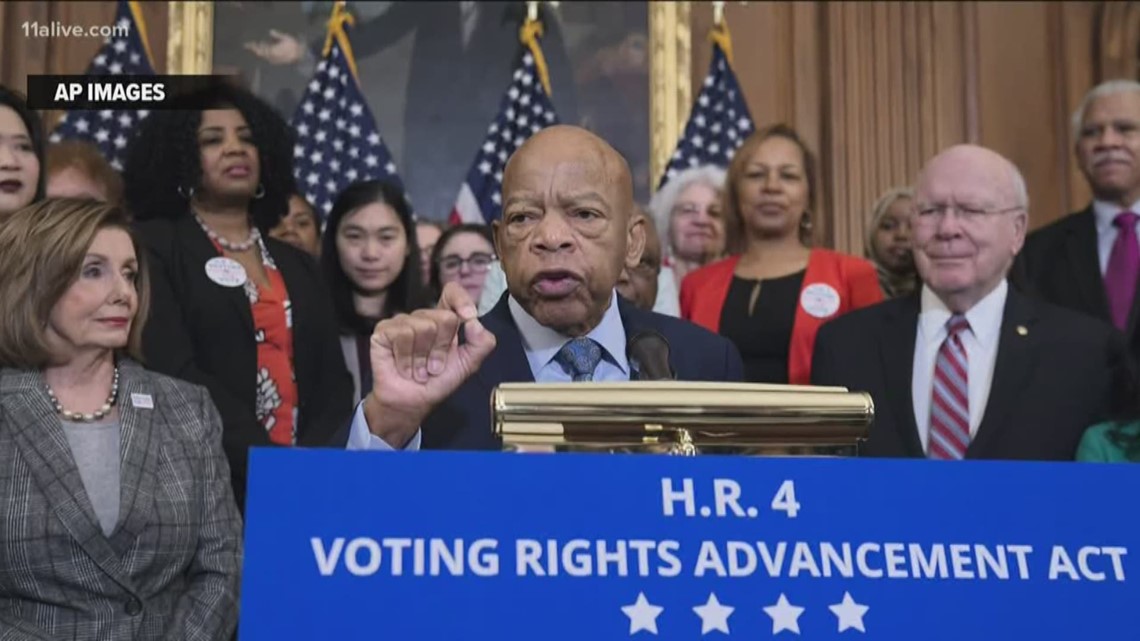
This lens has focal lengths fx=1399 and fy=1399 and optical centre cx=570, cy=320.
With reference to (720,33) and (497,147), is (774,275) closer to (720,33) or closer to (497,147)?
(497,147)

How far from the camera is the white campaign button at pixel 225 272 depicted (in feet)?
13.1

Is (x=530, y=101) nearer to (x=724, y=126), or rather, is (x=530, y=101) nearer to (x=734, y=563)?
(x=724, y=126)

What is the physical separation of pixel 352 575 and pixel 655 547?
12.1 inches

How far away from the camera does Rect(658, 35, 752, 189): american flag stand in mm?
7086

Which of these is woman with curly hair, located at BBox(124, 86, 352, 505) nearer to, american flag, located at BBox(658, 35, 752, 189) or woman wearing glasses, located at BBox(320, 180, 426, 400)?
woman wearing glasses, located at BBox(320, 180, 426, 400)

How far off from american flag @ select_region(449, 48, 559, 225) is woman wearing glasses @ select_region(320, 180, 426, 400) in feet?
7.14

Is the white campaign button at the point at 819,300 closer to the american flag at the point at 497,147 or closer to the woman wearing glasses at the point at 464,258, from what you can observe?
the woman wearing glasses at the point at 464,258

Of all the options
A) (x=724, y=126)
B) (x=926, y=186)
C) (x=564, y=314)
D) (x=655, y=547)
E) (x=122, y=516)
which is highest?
(x=724, y=126)

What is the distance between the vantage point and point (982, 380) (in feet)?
12.0

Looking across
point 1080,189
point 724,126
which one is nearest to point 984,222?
point 724,126

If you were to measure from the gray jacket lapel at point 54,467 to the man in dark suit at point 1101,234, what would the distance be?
9.92 feet

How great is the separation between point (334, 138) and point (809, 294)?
3.12m

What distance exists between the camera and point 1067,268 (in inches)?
189

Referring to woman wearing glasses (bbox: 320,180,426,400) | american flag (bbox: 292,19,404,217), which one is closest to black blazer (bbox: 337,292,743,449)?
woman wearing glasses (bbox: 320,180,426,400)
